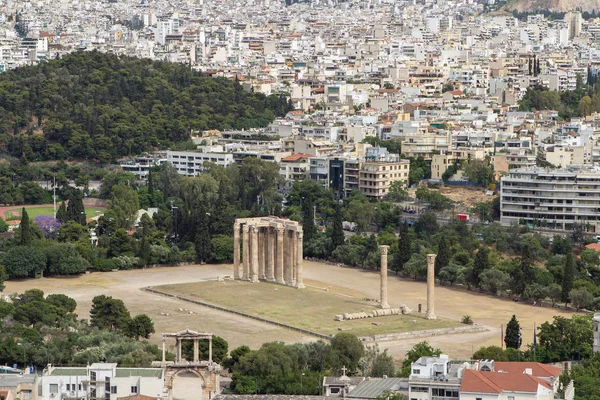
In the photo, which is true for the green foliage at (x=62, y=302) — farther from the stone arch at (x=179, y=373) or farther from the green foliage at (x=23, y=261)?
the stone arch at (x=179, y=373)

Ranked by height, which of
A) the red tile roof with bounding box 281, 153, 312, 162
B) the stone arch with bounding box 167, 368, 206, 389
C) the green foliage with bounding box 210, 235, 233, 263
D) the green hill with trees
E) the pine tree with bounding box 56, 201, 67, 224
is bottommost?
the green foliage with bounding box 210, 235, 233, 263

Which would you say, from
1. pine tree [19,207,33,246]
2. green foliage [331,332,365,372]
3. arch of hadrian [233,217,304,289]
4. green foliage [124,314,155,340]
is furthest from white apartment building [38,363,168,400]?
pine tree [19,207,33,246]

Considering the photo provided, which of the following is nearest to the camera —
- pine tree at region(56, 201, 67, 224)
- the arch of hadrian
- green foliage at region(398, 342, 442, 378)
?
green foliage at region(398, 342, 442, 378)

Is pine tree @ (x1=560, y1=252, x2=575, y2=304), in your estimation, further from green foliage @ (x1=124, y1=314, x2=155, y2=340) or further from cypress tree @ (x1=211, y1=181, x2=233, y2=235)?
cypress tree @ (x1=211, y1=181, x2=233, y2=235)

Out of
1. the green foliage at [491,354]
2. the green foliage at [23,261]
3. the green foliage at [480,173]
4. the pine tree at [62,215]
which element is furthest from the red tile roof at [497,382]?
the green foliage at [480,173]

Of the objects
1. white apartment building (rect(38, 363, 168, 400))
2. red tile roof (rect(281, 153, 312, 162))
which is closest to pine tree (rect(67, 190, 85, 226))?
red tile roof (rect(281, 153, 312, 162))

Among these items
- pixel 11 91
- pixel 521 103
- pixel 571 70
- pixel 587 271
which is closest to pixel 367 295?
pixel 587 271

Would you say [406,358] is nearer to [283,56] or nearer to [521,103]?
[521,103]

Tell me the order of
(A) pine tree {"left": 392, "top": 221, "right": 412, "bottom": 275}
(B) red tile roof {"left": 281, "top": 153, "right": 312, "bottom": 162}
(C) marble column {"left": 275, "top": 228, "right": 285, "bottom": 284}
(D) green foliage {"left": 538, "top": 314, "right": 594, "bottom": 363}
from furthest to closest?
(B) red tile roof {"left": 281, "top": 153, "right": 312, "bottom": 162}
(A) pine tree {"left": 392, "top": 221, "right": 412, "bottom": 275}
(C) marble column {"left": 275, "top": 228, "right": 285, "bottom": 284}
(D) green foliage {"left": 538, "top": 314, "right": 594, "bottom": 363}

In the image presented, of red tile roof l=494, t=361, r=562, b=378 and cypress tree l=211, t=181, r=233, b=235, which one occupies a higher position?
red tile roof l=494, t=361, r=562, b=378

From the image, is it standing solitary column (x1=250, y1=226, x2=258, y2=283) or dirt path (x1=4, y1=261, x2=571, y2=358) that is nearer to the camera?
dirt path (x1=4, y1=261, x2=571, y2=358)
